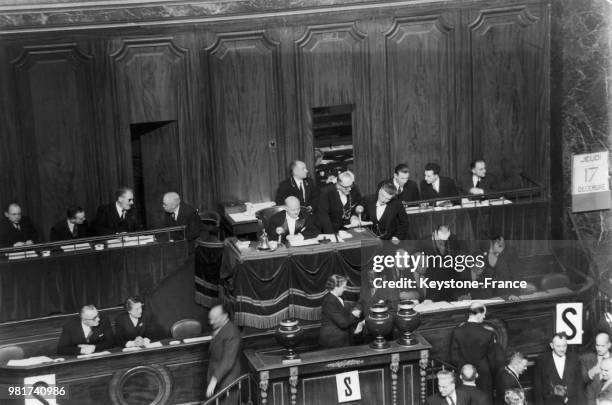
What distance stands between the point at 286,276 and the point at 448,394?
2.33 metres

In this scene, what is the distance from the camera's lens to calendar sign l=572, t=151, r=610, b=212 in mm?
15453

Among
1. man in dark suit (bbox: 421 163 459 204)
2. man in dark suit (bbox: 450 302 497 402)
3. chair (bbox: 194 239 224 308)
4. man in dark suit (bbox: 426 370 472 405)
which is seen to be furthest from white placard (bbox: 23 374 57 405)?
man in dark suit (bbox: 421 163 459 204)

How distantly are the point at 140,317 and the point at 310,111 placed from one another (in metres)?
4.86

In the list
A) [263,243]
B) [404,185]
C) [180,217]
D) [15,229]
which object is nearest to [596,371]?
[404,185]

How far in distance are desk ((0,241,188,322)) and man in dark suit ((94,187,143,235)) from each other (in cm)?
69

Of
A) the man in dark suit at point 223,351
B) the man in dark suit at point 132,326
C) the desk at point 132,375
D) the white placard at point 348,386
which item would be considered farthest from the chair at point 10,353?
the white placard at point 348,386

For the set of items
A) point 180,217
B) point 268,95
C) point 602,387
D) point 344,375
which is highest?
point 268,95

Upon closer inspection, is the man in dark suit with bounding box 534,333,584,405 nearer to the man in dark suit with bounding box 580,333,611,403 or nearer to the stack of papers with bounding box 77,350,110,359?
the man in dark suit with bounding box 580,333,611,403

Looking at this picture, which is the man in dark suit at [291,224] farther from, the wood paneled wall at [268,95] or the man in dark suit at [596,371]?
the man in dark suit at [596,371]

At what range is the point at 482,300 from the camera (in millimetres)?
13773

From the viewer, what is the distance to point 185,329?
1295 cm

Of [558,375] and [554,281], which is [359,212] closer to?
[554,281]

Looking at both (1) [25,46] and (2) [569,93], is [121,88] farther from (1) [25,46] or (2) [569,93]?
(2) [569,93]

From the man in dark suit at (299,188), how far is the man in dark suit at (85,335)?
3.59 m
